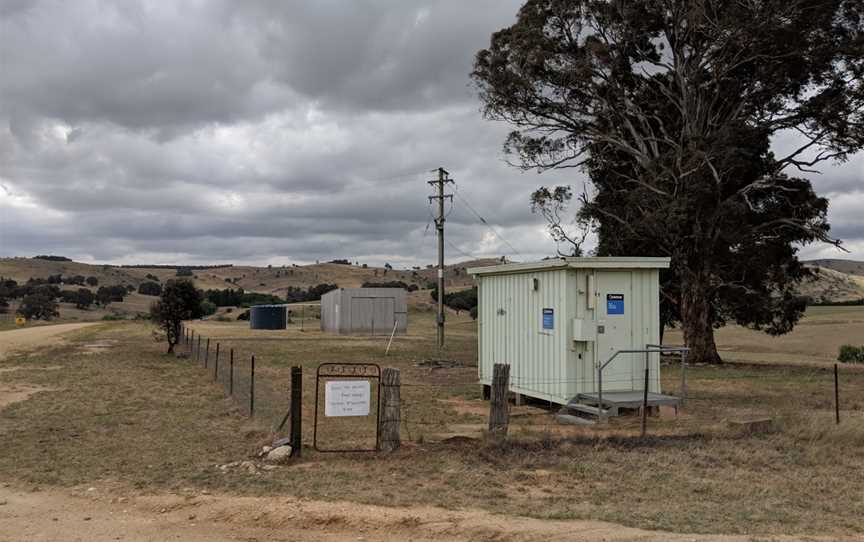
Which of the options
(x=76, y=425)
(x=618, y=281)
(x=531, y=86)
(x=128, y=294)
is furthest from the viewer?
(x=128, y=294)

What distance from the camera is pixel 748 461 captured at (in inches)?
360

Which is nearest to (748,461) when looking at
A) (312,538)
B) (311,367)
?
(312,538)

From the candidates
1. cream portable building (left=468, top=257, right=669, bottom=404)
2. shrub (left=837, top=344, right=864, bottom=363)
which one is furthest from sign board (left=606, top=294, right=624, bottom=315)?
shrub (left=837, top=344, right=864, bottom=363)

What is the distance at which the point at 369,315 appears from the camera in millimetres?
50625

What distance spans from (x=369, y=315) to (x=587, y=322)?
3879 centimetres

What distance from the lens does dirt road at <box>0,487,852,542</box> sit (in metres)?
6.27

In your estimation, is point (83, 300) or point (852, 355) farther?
point (83, 300)

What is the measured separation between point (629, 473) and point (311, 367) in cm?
1645

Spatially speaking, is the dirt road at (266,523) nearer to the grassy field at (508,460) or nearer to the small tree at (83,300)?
the grassy field at (508,460)

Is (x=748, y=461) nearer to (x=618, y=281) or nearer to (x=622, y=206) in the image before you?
(x=618, y=281)

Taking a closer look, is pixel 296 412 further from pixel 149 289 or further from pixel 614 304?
pixel 149 289

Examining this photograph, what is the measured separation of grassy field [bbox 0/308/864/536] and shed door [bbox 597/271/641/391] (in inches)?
45.3

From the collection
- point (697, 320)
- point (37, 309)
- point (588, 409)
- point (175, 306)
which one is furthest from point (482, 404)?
point (37, 309)

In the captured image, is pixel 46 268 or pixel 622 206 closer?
pixel 622 206
